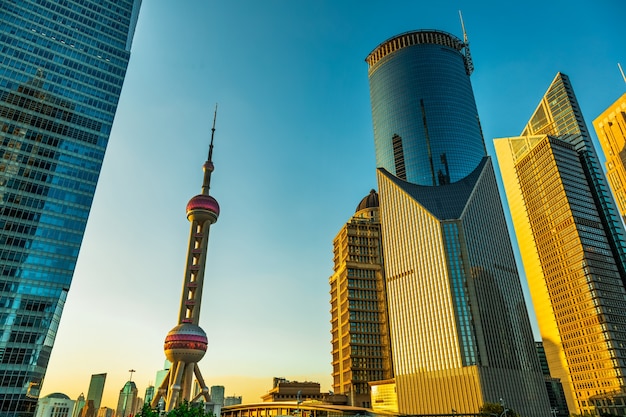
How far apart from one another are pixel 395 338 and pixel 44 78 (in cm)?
13596

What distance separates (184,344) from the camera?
122 m

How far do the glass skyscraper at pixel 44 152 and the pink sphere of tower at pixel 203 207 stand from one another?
30921 millimetres

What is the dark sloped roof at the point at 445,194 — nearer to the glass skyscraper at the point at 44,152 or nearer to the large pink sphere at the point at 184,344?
the large pink sphere at the point at 184,344

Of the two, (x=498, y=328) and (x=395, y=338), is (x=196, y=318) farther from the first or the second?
(x=498, y=328)

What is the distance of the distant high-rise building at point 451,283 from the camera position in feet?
445

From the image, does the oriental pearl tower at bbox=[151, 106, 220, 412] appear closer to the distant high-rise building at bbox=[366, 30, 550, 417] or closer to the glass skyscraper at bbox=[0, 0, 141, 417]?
the glass skyscraper at bbox=[0, 0, 141, 417]

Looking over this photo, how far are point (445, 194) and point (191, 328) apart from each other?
105m

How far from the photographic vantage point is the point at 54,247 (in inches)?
4395

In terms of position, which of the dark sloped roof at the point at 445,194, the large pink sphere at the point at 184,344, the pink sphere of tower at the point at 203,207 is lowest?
the large pink sphere at the point at 184,344

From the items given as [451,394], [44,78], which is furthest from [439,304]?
[44,78]

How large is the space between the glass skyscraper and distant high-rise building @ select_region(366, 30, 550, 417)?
105 meters

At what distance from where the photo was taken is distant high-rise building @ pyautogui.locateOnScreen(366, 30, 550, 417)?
135750 millimetres

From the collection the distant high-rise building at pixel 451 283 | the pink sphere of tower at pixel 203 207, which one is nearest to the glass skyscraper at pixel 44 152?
the pink sphere of tower at pixel 203 207

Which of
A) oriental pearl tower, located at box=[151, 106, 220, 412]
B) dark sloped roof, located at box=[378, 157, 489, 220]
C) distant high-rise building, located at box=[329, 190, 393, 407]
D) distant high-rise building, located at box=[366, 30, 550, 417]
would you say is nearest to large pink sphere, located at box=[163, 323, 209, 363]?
oriental pearl tower, located at box=[151, 106, 220, 412]
